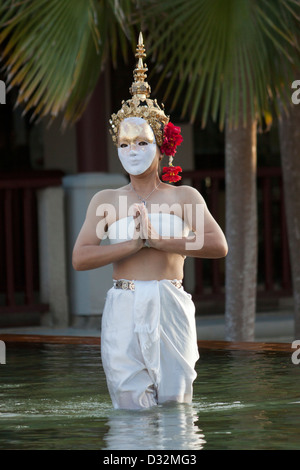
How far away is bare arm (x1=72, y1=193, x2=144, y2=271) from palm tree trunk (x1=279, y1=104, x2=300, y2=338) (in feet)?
13.2

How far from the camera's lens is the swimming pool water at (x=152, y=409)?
12.8ft

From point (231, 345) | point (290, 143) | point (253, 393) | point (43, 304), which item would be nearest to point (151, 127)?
point (253, 393)

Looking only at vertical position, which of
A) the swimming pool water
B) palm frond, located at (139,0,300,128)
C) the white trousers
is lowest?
the swimming pool water

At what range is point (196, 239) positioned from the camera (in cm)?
455

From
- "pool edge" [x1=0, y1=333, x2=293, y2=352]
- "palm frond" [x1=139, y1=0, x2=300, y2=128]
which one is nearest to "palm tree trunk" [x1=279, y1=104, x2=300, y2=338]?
"palm frond" [x1=139, y1=0, x2=300, y2=128]

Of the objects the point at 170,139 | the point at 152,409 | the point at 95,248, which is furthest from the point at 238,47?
the point at 152,409

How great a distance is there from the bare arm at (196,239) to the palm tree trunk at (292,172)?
12.9 feet

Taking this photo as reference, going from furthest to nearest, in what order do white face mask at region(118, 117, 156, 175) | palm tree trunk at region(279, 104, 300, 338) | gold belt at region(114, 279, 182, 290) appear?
palm tree trunk at region(279, 104, 300, 338), white face mask at region(118, 117, 156, 175), gold belt at region(114, 279, 182, 290)

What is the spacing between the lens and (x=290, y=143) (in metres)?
8.56

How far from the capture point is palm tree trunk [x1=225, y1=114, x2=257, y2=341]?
837cm
